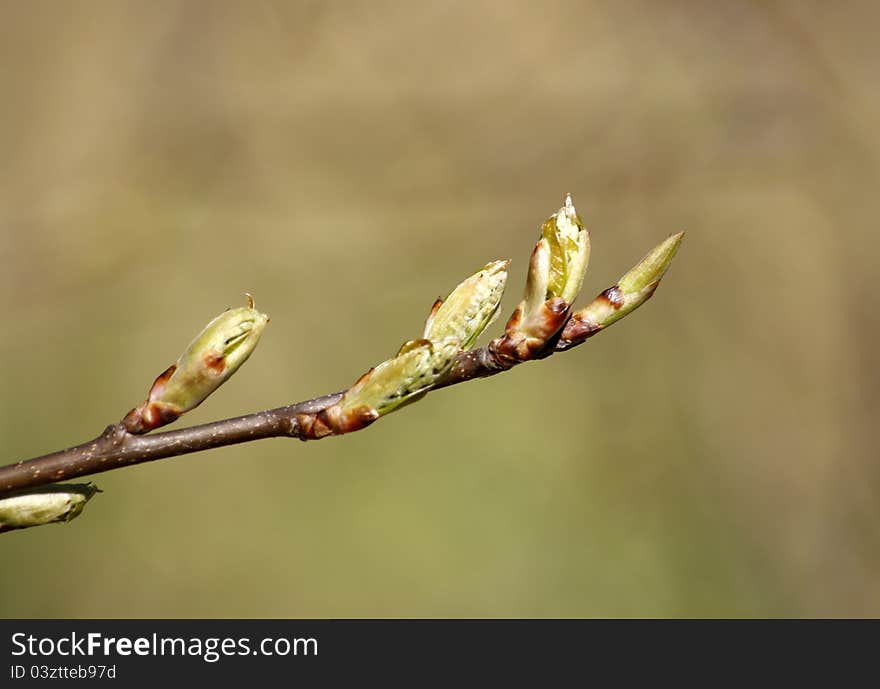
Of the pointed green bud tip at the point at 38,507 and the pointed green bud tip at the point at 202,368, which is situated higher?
the pointed green bud tip at the point at 202,368

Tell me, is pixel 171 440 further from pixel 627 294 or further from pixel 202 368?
pixel 627 294

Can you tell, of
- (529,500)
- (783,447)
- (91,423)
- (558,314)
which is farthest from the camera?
(783,447)

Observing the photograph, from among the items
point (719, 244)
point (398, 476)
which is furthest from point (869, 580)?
point (398, 476)

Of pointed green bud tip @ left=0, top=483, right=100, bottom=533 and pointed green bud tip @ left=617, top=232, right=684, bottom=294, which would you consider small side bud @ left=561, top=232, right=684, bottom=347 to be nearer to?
pointed green bud tip @ left=617, top=232, right=684, bottom=294

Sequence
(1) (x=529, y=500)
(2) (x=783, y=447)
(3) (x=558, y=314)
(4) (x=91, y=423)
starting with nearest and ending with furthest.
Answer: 1. (3) (x=558, y=314)
2. (4) (x=91, y=423)
3. (1) (x=529, y=500)
4. (2) (x=783, y=447)

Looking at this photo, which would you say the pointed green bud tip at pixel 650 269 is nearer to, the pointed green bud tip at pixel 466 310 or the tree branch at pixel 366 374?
the tree branch at pixel 366 374

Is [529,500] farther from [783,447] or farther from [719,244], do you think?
[719,244]

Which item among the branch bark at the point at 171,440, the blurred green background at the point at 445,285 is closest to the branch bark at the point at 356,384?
the branch bark at the point at 171,440

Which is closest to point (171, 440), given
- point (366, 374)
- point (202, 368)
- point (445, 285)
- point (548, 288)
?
point (202, 368)
